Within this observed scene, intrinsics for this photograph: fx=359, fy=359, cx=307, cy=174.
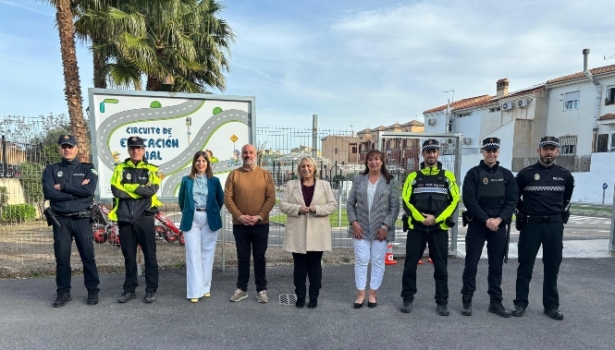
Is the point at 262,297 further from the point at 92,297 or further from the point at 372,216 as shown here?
the point at 92,297

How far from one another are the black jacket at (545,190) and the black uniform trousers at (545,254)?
0.14m

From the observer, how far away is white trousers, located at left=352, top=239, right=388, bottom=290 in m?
4.23

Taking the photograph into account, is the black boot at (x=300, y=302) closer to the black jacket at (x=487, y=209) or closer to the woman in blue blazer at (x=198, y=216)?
the woman in blue blazer at (x=198, y=216)

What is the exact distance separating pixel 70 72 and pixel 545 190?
982cm

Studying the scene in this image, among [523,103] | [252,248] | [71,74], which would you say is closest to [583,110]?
[523,103]

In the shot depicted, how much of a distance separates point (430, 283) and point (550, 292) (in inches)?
59.7

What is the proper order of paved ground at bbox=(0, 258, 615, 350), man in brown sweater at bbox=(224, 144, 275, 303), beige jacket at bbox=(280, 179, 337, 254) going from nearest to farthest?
1. paved ground at bbox=(0, 258, 615, 350)
2. beige jacket at bbox=(280, 179, 337, 254)
3. man in brown sweater at bbox=(224, 144, 275, 303)

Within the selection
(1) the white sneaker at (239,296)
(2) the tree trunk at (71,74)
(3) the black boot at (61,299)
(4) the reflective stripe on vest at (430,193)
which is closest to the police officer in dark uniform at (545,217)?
(4) the reflective stripe on vest at (430,193)

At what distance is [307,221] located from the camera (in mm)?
4094

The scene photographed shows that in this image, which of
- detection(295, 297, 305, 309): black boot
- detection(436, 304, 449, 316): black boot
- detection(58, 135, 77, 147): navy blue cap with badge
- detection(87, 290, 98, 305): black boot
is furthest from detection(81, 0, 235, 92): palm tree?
detection(436, 304, 449, 316): black boot

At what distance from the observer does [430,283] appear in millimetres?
5207

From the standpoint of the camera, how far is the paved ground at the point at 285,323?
342 cm

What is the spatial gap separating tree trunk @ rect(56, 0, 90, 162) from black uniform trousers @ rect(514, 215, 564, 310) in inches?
354

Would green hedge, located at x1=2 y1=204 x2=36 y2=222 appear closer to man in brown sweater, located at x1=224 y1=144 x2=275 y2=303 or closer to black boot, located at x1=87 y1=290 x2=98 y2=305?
black boot, located at x1=87 y1=290 x2=98 y2=305
